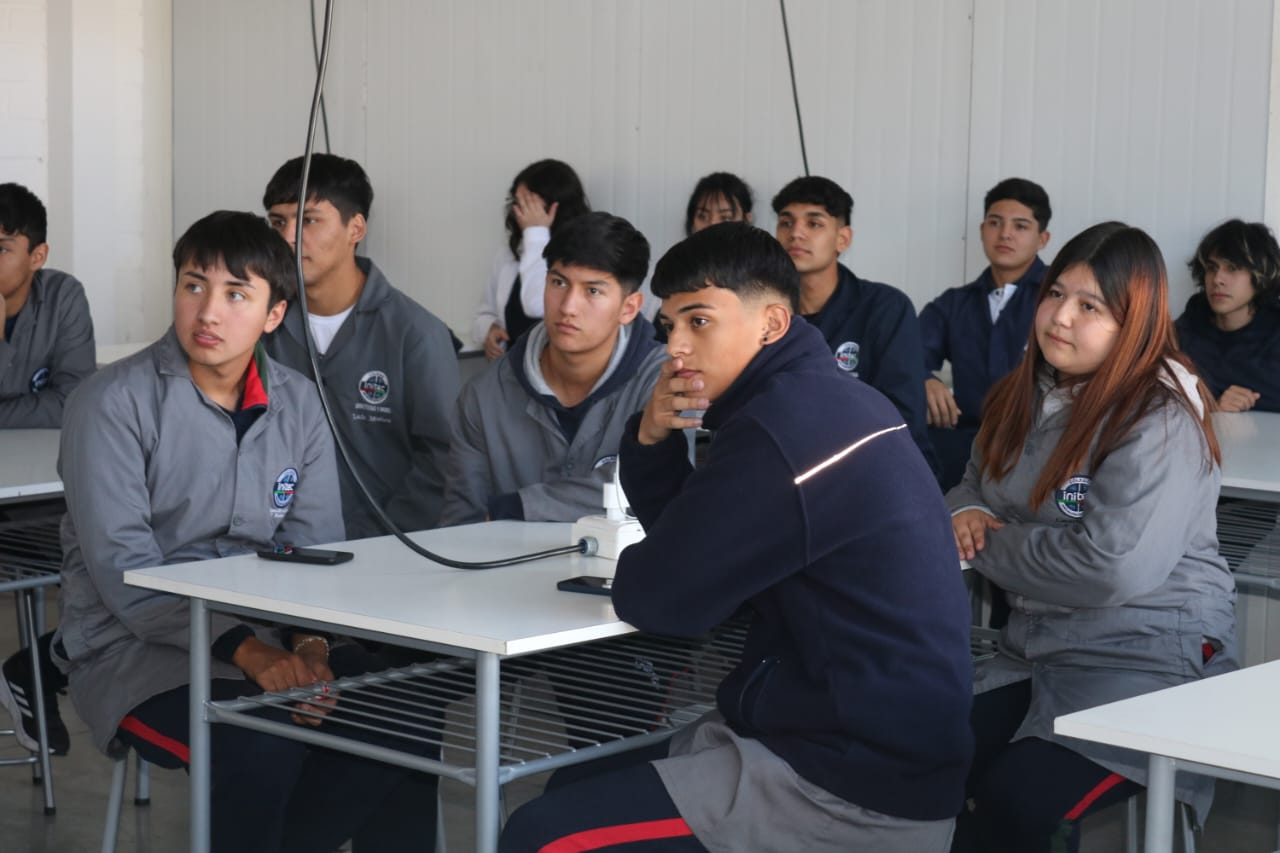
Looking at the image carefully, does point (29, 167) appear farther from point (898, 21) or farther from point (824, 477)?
point (824, 477)

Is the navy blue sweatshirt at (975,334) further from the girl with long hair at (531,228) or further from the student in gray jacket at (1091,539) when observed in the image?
the student in gray jacket at (1091,539)

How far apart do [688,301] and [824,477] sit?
0.33 m

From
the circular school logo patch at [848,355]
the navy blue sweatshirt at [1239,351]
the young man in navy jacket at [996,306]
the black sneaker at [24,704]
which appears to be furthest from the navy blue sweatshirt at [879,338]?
the black sneaker at [24,704]

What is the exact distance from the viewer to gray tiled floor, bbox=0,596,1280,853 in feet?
8.44

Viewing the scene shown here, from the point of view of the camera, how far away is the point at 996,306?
3.96 meters

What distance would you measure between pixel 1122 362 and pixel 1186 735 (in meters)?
0.87

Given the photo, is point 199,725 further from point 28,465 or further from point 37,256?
point 37,256

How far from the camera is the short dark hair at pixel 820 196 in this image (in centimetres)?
377

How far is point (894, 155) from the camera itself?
4305 mm

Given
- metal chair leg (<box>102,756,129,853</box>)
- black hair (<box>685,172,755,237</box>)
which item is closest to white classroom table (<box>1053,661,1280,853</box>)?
metal chair leg (<box>102,756,129,853</box>)

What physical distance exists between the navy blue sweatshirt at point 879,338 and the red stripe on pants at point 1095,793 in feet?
5.17

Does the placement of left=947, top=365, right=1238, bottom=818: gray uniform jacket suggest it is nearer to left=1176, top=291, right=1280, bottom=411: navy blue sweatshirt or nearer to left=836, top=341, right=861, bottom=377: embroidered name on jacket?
left=836, top=341, right=861, bottom=377: embroidered name on jacket

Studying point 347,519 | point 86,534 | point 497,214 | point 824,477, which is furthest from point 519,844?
point 497,214

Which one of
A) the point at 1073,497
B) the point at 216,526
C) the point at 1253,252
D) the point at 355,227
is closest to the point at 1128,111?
the point at 1253,252
